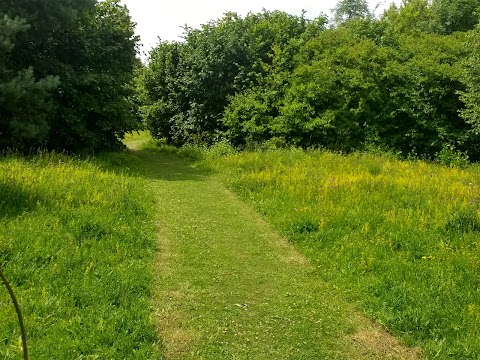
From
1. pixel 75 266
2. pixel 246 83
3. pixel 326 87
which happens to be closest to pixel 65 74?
pixel 246 83

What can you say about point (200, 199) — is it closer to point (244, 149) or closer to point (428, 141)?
point (244, 149)

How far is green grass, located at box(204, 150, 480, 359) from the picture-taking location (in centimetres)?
475

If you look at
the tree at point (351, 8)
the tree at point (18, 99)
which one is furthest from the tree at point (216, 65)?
the tree at point (351, 8)

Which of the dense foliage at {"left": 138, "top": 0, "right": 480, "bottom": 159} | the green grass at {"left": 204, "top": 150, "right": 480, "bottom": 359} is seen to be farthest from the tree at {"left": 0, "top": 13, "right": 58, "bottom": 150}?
the dense foliage at {"left": 138, "top": 0, "right": 480, "bottom": 159}

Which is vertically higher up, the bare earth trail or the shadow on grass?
the shadow on grass

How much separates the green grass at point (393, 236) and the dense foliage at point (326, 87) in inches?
217

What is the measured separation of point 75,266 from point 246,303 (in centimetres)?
226

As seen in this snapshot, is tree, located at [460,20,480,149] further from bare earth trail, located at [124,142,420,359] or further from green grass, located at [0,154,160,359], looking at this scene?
green grass, located at [0,154,160,359]

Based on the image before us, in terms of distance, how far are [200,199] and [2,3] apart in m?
8.59

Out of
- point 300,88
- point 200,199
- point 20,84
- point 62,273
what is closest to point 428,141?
point 300,88

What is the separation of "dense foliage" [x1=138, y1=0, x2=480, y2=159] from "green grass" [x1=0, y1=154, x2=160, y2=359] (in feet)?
34.9

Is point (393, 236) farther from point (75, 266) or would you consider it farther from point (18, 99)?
point (18, 99)

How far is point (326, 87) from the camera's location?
18406 millimetres

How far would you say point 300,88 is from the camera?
721 inches
